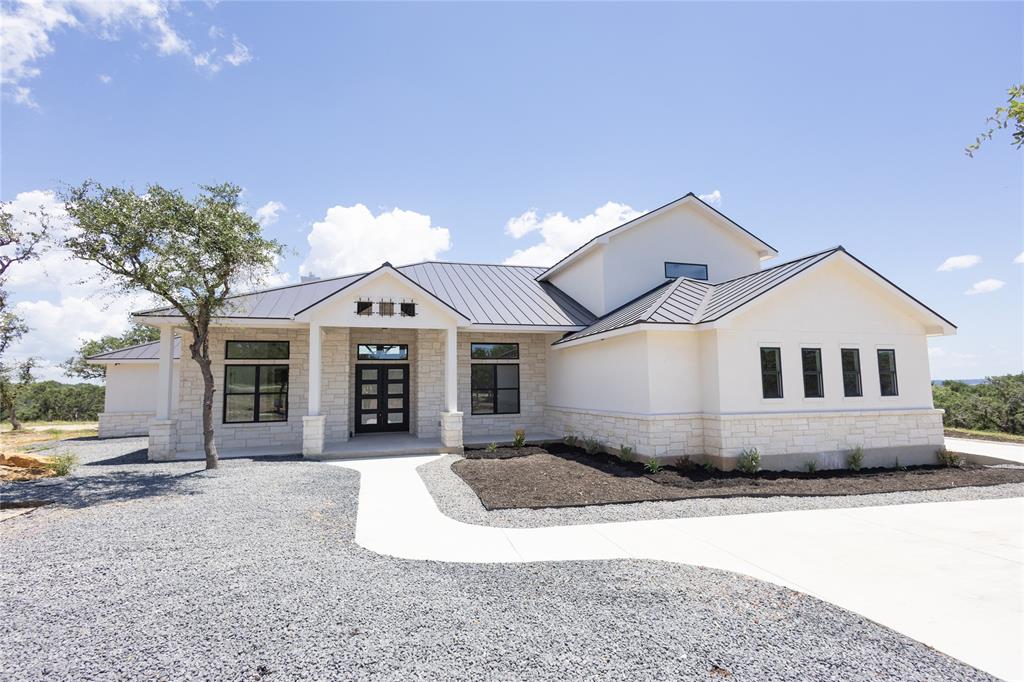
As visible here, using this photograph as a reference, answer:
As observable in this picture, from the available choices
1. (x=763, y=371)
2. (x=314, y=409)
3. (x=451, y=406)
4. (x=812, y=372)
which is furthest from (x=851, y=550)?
(x=314, y=409)

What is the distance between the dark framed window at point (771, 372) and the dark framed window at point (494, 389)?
295 inches

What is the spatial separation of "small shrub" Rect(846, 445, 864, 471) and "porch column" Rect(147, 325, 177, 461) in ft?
52.2

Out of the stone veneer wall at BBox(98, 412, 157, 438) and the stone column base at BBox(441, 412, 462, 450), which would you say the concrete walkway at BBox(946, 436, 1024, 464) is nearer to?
the stone column base at BBox(441, 412, 462, 450)

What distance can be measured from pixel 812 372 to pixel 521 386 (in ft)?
26.8

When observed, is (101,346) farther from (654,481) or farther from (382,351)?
(654,481)

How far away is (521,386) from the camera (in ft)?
53.0

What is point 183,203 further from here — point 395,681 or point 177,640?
point 395,681

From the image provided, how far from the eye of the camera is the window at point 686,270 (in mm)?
16109

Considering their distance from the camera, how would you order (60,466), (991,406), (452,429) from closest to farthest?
1. (60,466)
2. (452,429)
3. (991,406)

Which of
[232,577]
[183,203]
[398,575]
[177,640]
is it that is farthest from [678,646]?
[183,203]

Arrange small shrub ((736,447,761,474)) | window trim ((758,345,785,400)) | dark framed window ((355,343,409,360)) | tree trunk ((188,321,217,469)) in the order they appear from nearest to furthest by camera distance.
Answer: small shrub ((736,447,761,474))
tree trunk ((188,321,217,469))
window trim ((758,345,785,400))
dark framed window ((355,343,409,360))

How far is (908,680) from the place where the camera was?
3.29m

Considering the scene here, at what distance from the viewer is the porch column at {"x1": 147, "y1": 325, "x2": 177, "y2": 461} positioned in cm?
1193

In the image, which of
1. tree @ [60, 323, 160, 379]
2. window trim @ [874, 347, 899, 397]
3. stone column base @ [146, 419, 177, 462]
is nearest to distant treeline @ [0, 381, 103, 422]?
tree @ [60, 323, 160, 379]
